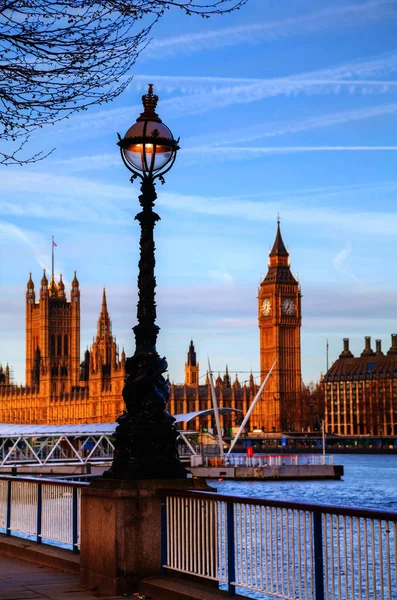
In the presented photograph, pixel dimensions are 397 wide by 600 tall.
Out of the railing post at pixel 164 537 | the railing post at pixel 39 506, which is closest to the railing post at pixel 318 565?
the railing post at pixel 164 537

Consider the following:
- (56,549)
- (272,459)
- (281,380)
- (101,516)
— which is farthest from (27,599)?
(281,380)

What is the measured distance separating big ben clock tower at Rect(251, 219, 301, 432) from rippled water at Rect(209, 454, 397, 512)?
3124 inches

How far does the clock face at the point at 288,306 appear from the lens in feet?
533

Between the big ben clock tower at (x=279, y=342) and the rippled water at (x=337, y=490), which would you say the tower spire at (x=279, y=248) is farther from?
the rippled water at (x=337, y=490)

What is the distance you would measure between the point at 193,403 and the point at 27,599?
141 meters

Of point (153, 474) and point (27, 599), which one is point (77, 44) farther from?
point (27, 599)

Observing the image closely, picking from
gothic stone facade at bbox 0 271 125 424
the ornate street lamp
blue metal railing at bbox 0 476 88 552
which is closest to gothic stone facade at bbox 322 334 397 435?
gothic stone facade at bbox 0 271 125 424

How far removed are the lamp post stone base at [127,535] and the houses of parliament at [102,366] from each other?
135 meters

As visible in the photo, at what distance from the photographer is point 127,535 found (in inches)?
356

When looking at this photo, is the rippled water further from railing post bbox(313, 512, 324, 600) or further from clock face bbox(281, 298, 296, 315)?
clock face bbox(281, 298, 296, 315)

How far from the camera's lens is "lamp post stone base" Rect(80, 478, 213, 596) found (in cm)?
904

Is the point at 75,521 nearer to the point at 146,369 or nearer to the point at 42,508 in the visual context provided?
the point at 42,508

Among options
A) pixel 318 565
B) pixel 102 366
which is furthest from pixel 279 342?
pixel 318 565

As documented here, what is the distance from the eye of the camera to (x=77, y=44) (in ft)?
30.8
